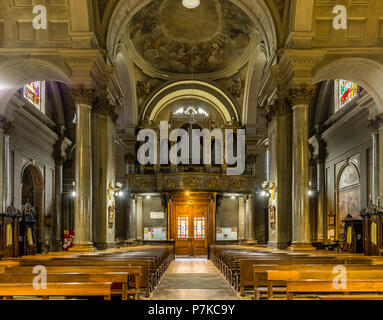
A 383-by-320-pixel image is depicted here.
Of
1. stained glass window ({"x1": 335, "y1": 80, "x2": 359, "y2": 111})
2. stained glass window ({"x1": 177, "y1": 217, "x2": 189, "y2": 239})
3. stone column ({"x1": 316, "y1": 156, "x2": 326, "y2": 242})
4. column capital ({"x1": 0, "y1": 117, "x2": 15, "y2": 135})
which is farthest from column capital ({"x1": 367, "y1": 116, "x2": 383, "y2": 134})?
stained glass window ({"x1": 177, "y1": 217, "x2": 189, "y2": 239})

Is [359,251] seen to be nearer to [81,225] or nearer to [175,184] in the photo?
[81,225]

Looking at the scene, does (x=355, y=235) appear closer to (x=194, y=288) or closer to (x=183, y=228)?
(x=194, y=288)

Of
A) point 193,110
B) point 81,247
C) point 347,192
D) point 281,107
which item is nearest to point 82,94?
point 81,247

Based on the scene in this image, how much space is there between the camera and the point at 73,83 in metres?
14.9

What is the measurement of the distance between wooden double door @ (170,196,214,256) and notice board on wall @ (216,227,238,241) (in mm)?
830

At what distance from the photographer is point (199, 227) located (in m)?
28.2

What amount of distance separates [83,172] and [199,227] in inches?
576

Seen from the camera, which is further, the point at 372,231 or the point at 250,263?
the point at 372,231

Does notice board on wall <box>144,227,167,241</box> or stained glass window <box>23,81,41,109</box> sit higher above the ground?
stained glass window <box>23,81,41,109</box>

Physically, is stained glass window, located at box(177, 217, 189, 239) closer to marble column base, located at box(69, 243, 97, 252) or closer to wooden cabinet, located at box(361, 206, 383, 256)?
marble column base, located at box(69, 243, 97, 252)

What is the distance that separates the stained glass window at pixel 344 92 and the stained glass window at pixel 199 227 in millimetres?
10567

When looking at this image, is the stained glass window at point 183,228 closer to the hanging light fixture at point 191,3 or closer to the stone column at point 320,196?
the stone column at point 320,196

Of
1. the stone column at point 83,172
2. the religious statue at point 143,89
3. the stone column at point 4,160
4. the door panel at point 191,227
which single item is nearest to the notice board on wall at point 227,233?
the door panel at point 191,227

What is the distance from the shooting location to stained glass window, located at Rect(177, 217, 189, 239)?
28.2 m
